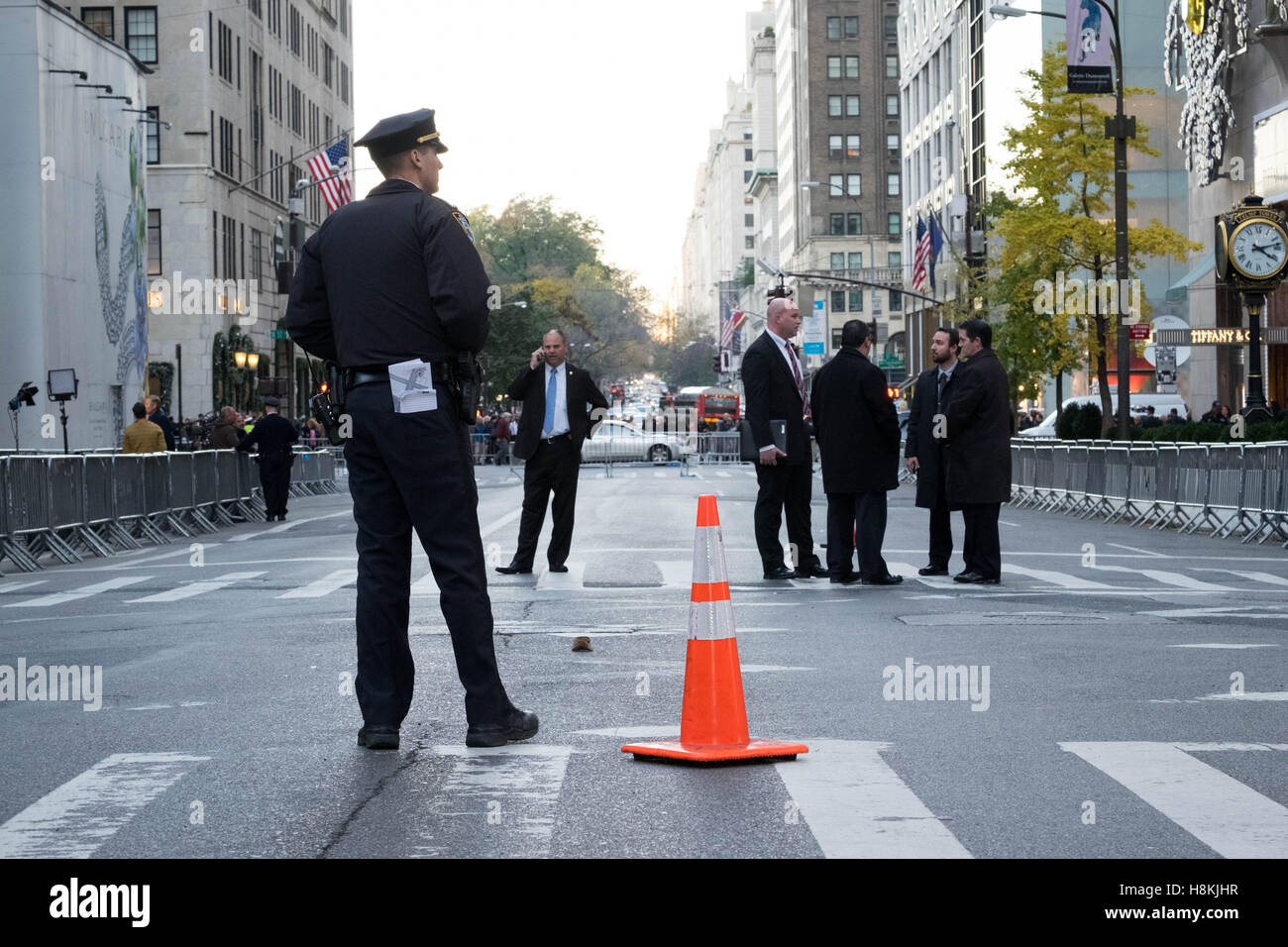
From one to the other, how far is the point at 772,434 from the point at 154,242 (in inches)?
1952

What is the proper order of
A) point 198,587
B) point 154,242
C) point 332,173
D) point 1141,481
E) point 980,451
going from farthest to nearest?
point 154,242 → point 332,173 → point 1141,481 → point 198,587 → point 980,451

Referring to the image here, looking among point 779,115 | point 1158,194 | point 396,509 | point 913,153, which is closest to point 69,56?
point 1158,194

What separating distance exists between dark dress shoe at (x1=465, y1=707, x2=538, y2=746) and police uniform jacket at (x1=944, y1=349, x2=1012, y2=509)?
26.2ft

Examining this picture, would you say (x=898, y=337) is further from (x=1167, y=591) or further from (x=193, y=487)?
(x=1167, y=591)

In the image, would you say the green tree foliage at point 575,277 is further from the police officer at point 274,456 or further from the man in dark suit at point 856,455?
the man in dark suit at point 856,455

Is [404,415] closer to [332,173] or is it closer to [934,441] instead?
[934,441]

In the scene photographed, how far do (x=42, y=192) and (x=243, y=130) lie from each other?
2832 centimetres

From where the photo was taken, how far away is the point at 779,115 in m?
160

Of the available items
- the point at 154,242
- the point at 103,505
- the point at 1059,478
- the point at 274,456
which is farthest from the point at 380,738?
the point at 154,242

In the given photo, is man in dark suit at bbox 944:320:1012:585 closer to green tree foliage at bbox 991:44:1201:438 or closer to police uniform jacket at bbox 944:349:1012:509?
police uniform jacket at bbox 944:349:1012:509

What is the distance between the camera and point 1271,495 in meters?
22.3

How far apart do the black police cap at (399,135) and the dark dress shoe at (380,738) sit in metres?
2.19

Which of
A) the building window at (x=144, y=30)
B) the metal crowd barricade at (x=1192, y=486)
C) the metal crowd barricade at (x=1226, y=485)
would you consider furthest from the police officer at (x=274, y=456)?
the building window at (x=144, y=30)
